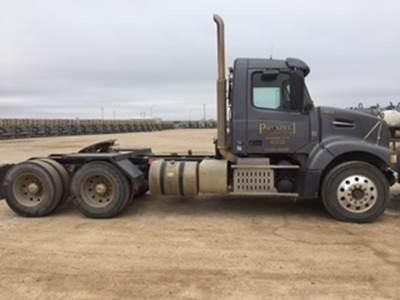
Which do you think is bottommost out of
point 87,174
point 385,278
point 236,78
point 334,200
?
point 385,278

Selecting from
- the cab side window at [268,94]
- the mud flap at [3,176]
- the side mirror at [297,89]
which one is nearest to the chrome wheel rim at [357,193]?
the side mirror at [297,89]

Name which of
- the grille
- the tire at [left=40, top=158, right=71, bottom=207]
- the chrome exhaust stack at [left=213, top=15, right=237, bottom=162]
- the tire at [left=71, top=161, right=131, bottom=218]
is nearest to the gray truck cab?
the chrome exhaust stack at [left=213, top=15, right=237, bottom=162]

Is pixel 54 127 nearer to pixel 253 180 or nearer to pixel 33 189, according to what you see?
pixel 33 189

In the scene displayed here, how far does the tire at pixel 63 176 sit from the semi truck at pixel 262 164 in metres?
0.02

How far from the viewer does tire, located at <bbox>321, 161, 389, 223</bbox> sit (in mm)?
6801

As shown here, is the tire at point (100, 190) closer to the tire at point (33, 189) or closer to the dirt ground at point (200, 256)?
the dirt ground at point (200, 256)

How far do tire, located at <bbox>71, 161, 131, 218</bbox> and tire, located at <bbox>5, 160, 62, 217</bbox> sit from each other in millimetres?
394

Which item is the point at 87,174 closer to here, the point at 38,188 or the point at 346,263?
the point at 38,188

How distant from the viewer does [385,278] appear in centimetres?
451

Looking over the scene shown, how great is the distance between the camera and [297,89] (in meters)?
6.92

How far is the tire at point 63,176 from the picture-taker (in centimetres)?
758

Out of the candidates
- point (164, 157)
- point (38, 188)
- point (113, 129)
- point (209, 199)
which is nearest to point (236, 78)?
point (164, 157)

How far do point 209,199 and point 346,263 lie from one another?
4169 millimetres

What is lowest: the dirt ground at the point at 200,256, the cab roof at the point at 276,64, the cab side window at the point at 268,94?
the dirt ground at the point at 200,256
